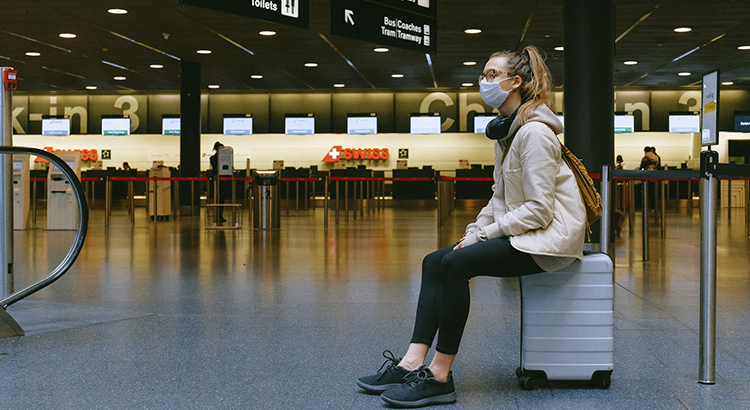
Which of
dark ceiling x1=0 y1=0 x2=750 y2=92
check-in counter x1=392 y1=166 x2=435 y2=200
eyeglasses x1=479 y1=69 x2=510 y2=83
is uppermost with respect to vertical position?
dark ceiling x1=0 y1=0 x2=750 y2=92

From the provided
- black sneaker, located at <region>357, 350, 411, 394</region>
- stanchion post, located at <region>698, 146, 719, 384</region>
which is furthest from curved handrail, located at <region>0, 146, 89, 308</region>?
stanchion post, located at <region>698, 146, 719, 384</region>

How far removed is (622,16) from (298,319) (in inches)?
397

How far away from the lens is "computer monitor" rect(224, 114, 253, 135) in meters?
24.1

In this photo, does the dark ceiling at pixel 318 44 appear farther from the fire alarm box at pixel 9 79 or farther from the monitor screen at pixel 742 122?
the fire alarm box at pixel 9 79

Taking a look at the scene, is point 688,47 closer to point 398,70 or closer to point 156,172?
point 398,70

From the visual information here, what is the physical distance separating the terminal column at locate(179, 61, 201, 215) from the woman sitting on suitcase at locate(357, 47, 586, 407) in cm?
1541

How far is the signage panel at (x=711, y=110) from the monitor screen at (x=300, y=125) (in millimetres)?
20385

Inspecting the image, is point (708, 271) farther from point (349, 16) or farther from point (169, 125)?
point (169, 125)

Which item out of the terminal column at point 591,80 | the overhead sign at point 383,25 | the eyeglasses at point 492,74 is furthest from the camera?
the terminal column at point 591,80

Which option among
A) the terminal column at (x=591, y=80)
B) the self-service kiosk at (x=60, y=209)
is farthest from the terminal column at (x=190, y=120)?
the terminal column at (x=591, y=80)

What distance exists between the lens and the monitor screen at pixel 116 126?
80.6 ft

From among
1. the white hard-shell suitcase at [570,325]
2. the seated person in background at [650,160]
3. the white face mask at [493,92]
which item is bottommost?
the white hard-shell suitcase at [570,325]

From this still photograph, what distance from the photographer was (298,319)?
4332 mm

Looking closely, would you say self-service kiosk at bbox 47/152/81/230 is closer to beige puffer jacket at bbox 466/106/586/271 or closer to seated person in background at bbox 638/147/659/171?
beige puffer jacket at bbox 466/106/586/271
